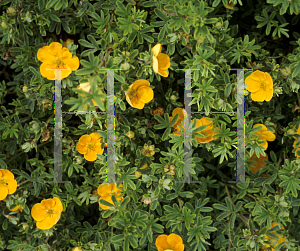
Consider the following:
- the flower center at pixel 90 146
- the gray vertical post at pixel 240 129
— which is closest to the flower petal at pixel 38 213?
the flower center at pixel 90 146

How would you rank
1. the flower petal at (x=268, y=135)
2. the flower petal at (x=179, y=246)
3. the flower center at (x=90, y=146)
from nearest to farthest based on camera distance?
the flower petal at (x=179, y=246)
the flower center at (x=90, y=146)
the flower petal at (x=268, y=135)

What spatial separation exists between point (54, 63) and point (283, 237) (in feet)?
6.56

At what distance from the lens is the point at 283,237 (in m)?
2.22

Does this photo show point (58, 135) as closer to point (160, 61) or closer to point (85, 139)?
point (85, 139)

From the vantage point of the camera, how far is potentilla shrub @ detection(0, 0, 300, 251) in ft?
6.51

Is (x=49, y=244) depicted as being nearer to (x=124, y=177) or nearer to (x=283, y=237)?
(x=124, y=177)

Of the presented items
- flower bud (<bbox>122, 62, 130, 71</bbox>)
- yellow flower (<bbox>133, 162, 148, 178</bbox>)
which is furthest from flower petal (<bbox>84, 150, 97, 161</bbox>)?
flower bud (<bbox>122, 62, 130, 71</bbox>)

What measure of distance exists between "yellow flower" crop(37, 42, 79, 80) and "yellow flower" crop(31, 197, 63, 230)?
863 mm

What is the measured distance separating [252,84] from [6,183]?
5.97 ft

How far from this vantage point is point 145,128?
2.23 meters

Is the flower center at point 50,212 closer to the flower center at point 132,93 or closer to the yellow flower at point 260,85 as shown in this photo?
the flower center at point 132,93

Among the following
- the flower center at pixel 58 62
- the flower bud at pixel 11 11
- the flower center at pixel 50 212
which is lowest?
the flower center at pixel 50 212

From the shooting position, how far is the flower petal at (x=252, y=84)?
2103 millimetres

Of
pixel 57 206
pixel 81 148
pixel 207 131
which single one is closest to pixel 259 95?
pixel 207 131
